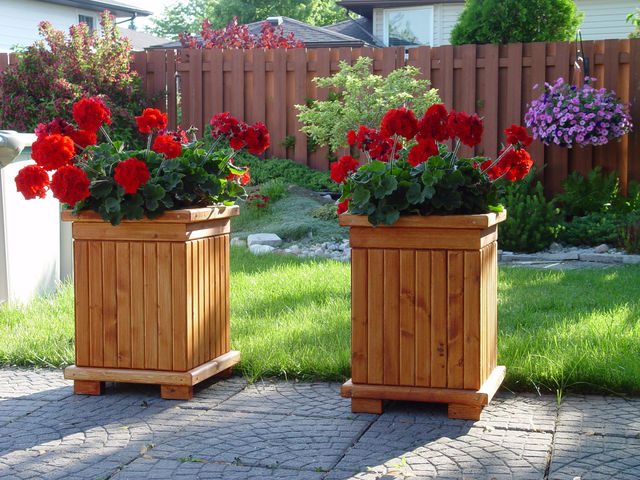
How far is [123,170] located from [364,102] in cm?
632

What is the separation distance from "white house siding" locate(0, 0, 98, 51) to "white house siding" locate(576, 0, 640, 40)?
15.3m

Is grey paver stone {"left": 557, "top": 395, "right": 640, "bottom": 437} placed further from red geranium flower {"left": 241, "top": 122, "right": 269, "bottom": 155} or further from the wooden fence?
the wooden fence

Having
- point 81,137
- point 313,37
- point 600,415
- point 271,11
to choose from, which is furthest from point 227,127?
point 271,11

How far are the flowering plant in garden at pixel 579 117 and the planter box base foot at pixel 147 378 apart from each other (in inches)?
251

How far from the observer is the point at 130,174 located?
→ 3.66 metres

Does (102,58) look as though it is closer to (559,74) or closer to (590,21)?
(559,74)

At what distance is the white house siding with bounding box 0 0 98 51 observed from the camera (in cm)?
2311

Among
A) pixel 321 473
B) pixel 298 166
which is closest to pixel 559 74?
pixel 298 166

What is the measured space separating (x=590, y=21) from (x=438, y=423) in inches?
800

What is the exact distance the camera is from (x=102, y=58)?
11234mm

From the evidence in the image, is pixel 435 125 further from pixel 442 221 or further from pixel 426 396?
pixel 426 396

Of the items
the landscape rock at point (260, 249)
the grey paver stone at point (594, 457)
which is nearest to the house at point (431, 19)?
the landscape rock at point (260, 249)

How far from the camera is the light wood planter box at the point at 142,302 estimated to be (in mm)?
3836

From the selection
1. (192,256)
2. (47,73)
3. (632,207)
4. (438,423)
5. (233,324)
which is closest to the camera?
(438,423)
